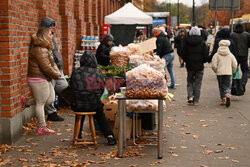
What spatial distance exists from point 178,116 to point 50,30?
356 centimetres

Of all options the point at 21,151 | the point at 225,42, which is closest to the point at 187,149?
the point at 21,151

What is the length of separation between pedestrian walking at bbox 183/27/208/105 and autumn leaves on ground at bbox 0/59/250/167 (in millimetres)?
1379

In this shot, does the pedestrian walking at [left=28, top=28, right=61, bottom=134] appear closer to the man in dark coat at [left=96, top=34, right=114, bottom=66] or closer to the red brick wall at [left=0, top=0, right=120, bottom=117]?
the red brick wall at [left=0, top=0, right=120, bottom=117]

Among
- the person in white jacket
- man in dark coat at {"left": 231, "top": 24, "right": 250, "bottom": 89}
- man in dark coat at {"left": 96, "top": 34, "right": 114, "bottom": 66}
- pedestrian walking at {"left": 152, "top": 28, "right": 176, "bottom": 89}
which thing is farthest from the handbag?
man in dark coat at {"left": 96, "top": 34, "right": 114, "bottom": 66}

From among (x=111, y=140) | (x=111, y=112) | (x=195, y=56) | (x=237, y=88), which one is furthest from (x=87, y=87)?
(x=237, y=88)

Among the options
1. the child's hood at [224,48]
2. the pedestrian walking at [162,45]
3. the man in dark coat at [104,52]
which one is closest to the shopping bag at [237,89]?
the child's hood at [224,48]

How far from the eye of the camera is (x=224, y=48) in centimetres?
1127

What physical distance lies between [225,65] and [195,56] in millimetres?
784

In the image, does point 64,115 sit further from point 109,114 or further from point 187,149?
point 187,149

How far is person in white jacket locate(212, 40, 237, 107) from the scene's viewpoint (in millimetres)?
11211

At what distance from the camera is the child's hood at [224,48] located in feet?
36.7

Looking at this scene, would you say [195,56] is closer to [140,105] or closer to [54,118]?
[54,118]

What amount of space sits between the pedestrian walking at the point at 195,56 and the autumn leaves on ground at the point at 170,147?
138 cm

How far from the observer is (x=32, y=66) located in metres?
7.91
